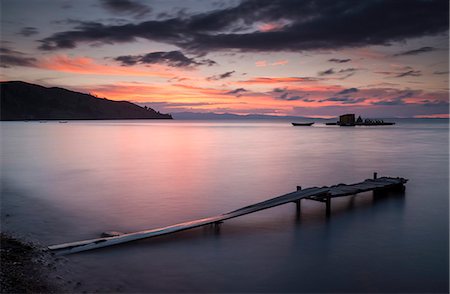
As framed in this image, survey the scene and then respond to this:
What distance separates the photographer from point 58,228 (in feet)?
48.8

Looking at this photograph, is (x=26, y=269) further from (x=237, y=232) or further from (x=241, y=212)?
(x=241, y=212)

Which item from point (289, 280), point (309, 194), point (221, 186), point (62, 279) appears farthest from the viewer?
point (221, 186)

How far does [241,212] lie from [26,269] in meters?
7.55

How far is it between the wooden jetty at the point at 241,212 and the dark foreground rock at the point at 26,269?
27.5 inches

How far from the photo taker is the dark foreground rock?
9.01m

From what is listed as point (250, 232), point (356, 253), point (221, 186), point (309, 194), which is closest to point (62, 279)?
point (250, 232)

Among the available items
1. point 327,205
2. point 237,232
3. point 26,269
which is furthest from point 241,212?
point 26,269

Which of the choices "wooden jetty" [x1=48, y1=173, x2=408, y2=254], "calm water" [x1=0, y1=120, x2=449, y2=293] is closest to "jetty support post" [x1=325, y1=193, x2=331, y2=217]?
"wooden jetty" [x1=48, y1=173, x2=408, y2=254]

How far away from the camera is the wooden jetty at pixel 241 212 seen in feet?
39.7

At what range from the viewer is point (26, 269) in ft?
33.1

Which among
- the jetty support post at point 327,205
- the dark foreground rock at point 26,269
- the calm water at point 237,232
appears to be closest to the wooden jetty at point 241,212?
the jetty support post at point 327,205

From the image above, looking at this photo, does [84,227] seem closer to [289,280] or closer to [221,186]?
[289,280]

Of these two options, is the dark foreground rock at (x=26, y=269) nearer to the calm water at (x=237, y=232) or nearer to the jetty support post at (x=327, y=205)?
the calm water at (x=237, y=232)

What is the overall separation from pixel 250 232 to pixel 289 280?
3809 mm
